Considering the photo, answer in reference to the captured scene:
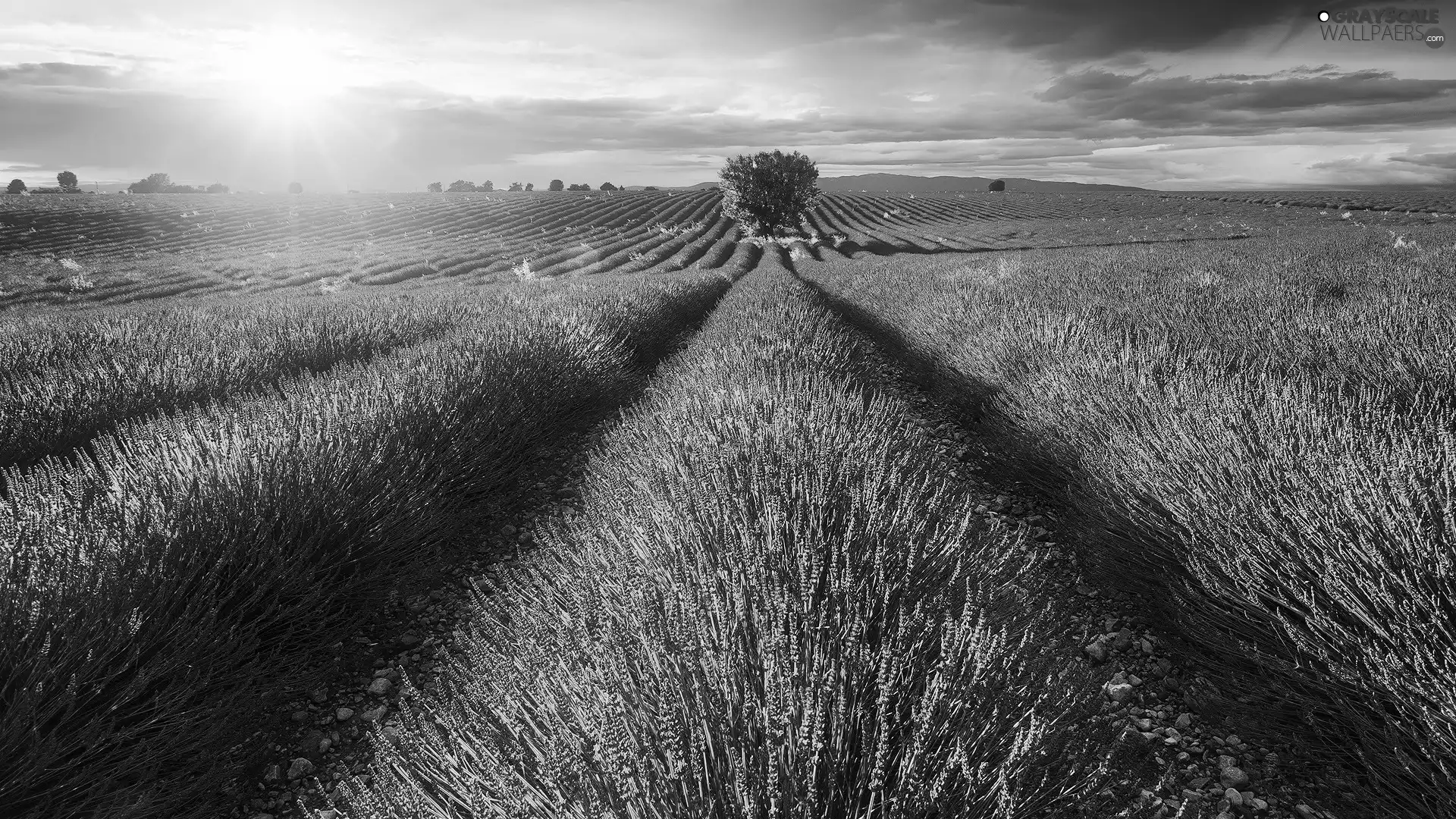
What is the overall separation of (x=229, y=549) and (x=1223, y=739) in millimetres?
3573

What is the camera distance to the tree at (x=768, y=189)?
42.1 meters

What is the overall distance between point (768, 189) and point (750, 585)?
142ft

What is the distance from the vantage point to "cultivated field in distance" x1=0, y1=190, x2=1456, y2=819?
4.55 ft

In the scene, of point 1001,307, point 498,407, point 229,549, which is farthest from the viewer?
point 1001,307

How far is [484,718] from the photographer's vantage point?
1615 millimetres

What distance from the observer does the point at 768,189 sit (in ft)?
139

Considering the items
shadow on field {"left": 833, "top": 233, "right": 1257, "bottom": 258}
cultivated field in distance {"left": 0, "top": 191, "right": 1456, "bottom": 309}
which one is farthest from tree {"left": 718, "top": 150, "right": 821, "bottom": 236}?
shadow on field {"left": 833, "top": 233, "right": 1257, "bottom": 258}

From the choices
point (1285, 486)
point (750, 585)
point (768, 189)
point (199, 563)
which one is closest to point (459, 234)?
point (768, 189)

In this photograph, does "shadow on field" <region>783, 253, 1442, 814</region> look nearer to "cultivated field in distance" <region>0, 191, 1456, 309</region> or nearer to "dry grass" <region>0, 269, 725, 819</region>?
"dry grass" <region>0, 269, 725, 819</region>

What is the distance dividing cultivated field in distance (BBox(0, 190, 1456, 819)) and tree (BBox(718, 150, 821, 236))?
3844cm

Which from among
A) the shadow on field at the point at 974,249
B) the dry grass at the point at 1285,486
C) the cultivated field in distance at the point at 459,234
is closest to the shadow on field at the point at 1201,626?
the dry grass at the point at 1285,486

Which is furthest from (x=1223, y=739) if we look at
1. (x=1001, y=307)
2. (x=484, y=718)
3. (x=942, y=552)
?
(x=1001, y=307)

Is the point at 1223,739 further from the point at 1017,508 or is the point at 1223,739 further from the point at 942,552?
the point at 1017,508

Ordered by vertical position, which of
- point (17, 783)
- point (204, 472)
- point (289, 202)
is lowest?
point (17, 783)
